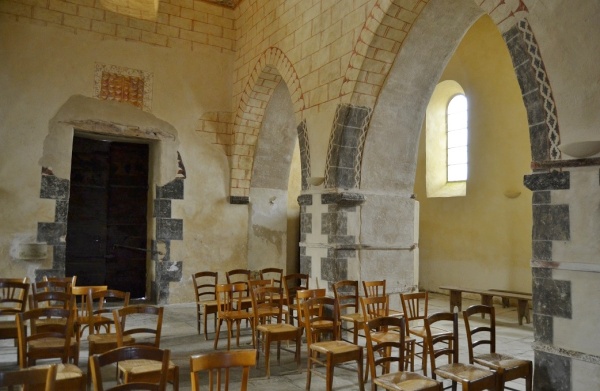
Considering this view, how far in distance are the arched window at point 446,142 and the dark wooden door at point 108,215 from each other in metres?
5.23

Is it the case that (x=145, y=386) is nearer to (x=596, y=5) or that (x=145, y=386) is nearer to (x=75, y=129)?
(x=596, y=5)

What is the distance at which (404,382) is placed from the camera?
108 inches

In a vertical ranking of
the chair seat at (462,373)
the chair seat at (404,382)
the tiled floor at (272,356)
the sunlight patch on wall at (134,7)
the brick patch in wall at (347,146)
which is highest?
the sunlight patch on wall at (134,7)

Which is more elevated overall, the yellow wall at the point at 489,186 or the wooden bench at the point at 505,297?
the yellow wall at the point at 489,186

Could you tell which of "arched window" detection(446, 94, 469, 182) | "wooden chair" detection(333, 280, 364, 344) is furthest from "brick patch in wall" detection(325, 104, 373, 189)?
"arched window" detection(446, 94, 469, 182)

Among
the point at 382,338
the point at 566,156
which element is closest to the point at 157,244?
the point at 382,338

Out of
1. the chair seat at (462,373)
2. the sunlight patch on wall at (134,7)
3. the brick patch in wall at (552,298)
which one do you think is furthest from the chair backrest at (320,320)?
the sunlight patch on wall at (134,7)

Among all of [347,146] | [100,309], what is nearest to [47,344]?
[100,309]

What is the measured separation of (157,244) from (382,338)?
454cm

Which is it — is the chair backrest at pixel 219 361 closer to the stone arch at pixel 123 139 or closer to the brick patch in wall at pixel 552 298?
the brick patch in wall at pixel 552 298

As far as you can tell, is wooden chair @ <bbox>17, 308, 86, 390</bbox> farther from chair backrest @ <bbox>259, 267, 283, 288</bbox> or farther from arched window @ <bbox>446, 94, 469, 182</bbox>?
arched window @ <bbox>446, 94, 469, 182</bbox>

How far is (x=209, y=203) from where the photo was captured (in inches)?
308

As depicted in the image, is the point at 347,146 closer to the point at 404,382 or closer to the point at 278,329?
the point at 278,329

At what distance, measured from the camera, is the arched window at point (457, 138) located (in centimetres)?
896
